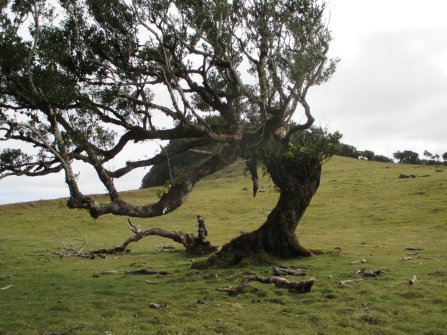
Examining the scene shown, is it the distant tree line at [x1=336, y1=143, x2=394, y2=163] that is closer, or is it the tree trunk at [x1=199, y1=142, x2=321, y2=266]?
the tree trunk at [x1=199, y1=142, x2=321, y2=266]

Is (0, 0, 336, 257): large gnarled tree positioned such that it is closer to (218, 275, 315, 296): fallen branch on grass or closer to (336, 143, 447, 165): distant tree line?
(218, 275, 315, 296): fallen branch on grass

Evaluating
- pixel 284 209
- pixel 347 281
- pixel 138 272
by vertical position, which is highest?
pixel 284 209

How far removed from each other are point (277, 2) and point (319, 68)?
3257mm

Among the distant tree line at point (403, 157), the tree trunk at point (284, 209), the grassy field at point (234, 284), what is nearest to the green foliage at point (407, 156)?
the distant tree line at point (403, 157)

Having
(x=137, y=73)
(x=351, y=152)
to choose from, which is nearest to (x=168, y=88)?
(x=137, y=73)

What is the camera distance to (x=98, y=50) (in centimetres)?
1947

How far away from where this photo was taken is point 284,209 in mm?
23047

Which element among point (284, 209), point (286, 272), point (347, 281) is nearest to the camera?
point (347, 281)

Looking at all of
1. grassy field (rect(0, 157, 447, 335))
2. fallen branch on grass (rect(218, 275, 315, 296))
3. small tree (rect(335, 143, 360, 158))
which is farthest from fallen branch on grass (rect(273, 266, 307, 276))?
small tree (rect(335, 143, 360, 158))

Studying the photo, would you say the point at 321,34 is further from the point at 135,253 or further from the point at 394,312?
the point at 135,253

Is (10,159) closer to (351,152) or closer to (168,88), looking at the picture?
(168,88)

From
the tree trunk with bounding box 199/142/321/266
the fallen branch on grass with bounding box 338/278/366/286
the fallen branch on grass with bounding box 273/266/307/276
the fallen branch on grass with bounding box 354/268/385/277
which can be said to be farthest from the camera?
the tree trunk with bounding box 199/142/321/266

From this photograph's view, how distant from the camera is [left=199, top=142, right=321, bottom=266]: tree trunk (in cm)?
2289

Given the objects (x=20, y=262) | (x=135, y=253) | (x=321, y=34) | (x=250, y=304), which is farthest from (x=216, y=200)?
(x=250, y=304)
